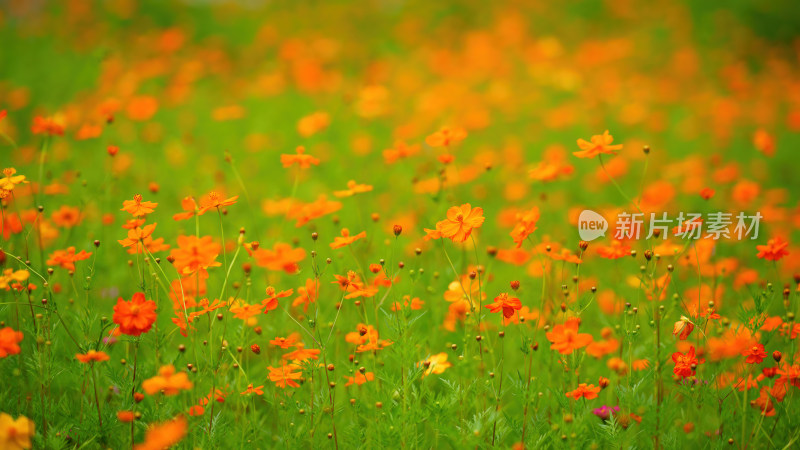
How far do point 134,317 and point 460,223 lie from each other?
76 centimetres

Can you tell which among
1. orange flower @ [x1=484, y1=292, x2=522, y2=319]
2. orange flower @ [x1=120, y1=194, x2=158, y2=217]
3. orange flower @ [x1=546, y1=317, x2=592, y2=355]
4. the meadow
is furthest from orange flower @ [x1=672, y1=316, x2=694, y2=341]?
orange flower @ [x1=120, y1=194, x2=158, y2=217]

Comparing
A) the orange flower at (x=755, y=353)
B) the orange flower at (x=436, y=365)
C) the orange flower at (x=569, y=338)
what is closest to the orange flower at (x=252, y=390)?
the orange flower at (x=436, y=365)

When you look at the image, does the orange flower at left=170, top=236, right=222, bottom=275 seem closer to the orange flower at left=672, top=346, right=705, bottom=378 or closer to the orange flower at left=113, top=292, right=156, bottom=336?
the orange flower at left=113, top=292, right=156, bottom=336

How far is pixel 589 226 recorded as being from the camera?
199 cm

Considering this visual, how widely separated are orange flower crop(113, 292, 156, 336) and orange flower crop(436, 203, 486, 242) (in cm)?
67

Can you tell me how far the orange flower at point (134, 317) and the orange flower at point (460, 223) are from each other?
67cm

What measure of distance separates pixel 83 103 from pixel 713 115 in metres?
4.51

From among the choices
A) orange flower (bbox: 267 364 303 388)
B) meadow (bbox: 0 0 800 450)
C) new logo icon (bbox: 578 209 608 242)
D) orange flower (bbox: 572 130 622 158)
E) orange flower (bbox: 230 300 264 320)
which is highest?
orange flower (bbox: 572 130 622 158)

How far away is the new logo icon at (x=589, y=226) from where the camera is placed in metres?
1.90

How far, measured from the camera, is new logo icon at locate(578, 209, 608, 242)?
1.90m

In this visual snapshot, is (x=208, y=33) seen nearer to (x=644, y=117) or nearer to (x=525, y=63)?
(x=525, y=63)

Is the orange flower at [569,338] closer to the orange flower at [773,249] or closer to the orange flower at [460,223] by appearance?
the orange flower at [460,223]

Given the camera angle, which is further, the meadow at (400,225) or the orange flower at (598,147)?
the orange flower at (598,147)

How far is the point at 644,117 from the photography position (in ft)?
14.7
